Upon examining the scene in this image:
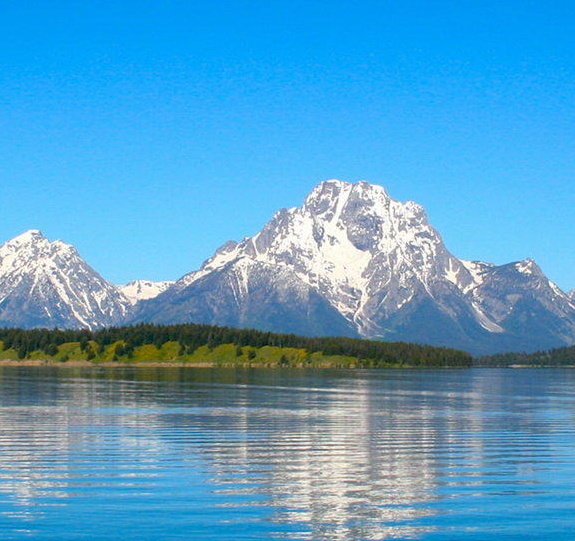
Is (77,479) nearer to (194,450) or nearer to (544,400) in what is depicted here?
(194,450)

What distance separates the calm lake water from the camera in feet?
155

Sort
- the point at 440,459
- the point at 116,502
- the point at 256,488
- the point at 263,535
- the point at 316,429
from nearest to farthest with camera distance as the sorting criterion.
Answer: the point at 263,535 < the point at 116,502 < the point at 256,488 < the point at 440,459 < the point at 316,429

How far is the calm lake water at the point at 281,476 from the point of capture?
4712 centimetres

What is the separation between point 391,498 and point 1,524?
67.9 ft

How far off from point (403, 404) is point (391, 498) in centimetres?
9309

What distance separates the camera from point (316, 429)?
96.9 m

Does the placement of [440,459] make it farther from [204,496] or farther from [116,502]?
[116,502]

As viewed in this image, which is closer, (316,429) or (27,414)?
(316,429)

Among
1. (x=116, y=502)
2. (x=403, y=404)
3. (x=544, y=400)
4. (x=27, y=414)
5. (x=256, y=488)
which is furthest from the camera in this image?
(x=544, y=400)

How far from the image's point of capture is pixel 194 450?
7669cm

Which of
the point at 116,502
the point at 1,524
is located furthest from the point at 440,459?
the point at 1,524

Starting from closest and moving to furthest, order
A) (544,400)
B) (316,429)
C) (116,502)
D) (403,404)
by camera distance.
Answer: (116,502)
(316,429)
(403,404)
(544,400)

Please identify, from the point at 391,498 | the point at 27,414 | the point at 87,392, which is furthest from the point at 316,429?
the point at 87,392

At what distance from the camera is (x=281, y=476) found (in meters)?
62.2
